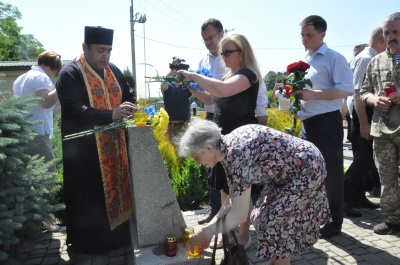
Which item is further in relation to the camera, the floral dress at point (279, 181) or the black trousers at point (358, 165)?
the black trousers at point (358, 165)

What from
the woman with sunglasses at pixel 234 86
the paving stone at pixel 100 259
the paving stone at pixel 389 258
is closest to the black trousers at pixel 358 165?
the paving stone at pixel 389 258

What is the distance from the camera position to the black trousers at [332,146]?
11.5 feet

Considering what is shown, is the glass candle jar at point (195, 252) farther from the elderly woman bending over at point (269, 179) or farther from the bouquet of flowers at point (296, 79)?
the bouquet of flowers at point (296, 79)

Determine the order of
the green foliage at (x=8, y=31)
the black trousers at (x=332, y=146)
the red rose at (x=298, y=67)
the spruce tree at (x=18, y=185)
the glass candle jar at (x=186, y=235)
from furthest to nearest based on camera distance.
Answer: the green foliage at (x=8, y=31), the black trousers at (x=332, y=146), the red rose at (x=298, y=67), the glass candle jar at (x=186, y=235), the spruce tree at (x=18, y=185)

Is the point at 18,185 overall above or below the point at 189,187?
above

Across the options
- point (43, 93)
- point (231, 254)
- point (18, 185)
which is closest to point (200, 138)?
point (231, 254)

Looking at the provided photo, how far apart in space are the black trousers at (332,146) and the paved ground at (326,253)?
0.32 metres

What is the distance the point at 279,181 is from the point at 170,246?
102 centimetres

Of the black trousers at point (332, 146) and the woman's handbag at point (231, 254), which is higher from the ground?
the black trousers at point (332, 146)

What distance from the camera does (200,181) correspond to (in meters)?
5.08

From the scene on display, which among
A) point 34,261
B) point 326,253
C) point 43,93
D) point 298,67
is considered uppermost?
point 298,67

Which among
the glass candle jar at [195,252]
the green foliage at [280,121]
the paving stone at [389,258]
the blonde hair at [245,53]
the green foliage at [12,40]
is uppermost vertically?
the green foliage at [12,40]

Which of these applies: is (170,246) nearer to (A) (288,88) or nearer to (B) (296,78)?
(A) (288,88)

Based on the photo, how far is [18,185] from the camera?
2688mm
